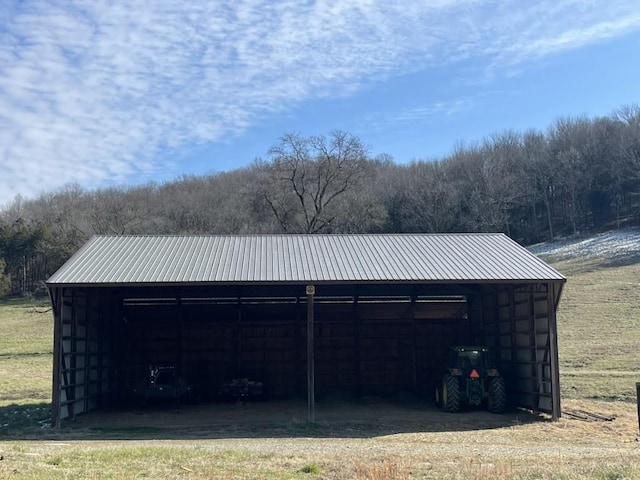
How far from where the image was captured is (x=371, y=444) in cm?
1366

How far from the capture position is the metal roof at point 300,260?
695 inches

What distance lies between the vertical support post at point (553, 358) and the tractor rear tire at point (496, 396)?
5.05ft

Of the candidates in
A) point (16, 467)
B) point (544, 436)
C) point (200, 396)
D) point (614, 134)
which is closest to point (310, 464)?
point (16, 467)

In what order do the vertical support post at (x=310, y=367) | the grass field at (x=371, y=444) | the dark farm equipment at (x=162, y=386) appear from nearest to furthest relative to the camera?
1. the grass field at (x=371, y=444)
2. the vertical support post at (x=310, y=367)
3. the dark farm equipment at (x=162, y=386)

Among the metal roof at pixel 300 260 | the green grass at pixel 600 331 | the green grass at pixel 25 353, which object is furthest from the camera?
the green grass at pixel 25 353

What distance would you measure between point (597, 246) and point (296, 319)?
122 feet

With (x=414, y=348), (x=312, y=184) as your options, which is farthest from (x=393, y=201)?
(x=414, y=348)

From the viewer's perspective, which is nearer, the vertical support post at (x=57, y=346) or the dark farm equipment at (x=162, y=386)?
the vertical support post at (x=57, y=346)

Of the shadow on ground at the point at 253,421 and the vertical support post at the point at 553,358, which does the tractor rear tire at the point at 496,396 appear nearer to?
the shadow on ground at the point at 253,421

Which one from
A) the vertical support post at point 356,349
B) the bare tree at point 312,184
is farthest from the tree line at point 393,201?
the vertical support post at point 356,349

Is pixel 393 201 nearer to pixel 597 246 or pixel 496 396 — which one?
pixel 597 246

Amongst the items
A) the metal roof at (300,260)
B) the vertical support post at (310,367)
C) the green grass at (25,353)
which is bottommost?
the green grass at (25,353)

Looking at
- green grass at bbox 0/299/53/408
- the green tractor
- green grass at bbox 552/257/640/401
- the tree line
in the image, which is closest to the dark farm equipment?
green grass at bbox 0/299/53/408

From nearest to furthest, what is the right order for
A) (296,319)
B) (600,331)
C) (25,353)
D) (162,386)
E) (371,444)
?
(371,444)
(162,386)
(296,319)
(600,331)
(25,353)
